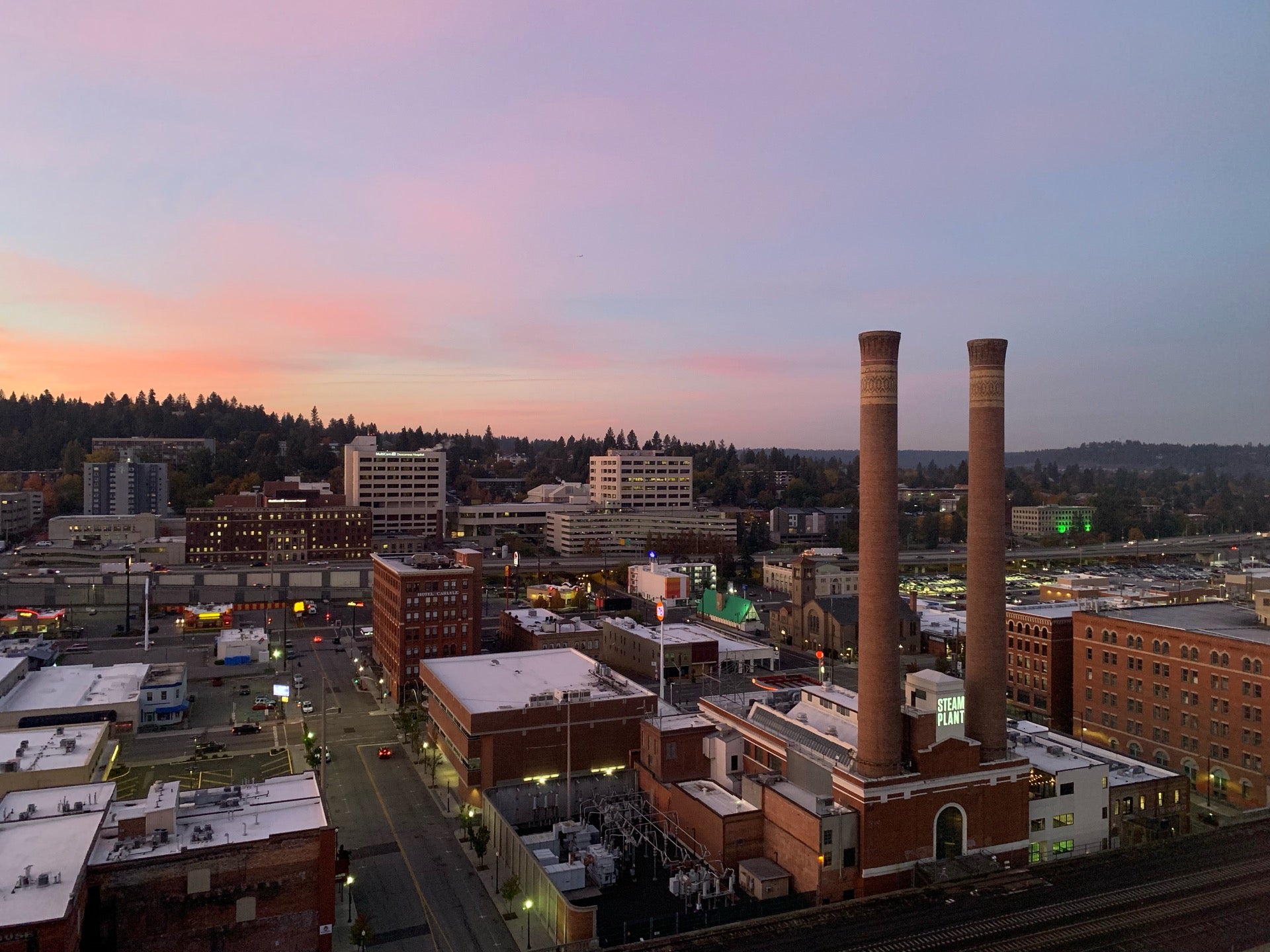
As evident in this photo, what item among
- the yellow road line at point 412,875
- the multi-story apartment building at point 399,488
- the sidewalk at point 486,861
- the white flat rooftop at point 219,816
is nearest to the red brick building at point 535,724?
the sidewalk at point 486,861

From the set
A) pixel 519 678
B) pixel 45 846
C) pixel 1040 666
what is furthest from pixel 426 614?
pixel 1040 666

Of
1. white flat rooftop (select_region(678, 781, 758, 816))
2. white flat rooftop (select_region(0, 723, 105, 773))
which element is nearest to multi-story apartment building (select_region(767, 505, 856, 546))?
white flat rooftop (select_region(678, 781, 758, 816))

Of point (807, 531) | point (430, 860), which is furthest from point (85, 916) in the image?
point (807, 531)

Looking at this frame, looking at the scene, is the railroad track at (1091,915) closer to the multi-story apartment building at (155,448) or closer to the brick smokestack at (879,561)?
the brick smokestack at (879,561)

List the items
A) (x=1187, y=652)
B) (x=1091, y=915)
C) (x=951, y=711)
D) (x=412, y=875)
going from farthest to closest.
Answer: (x=1187, y=652) < (x=951, y=711) < (x=412, y=875) < (x=1091, y=915)

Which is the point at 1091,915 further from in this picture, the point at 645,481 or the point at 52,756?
the point at 645,481

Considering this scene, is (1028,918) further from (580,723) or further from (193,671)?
(193,671)
